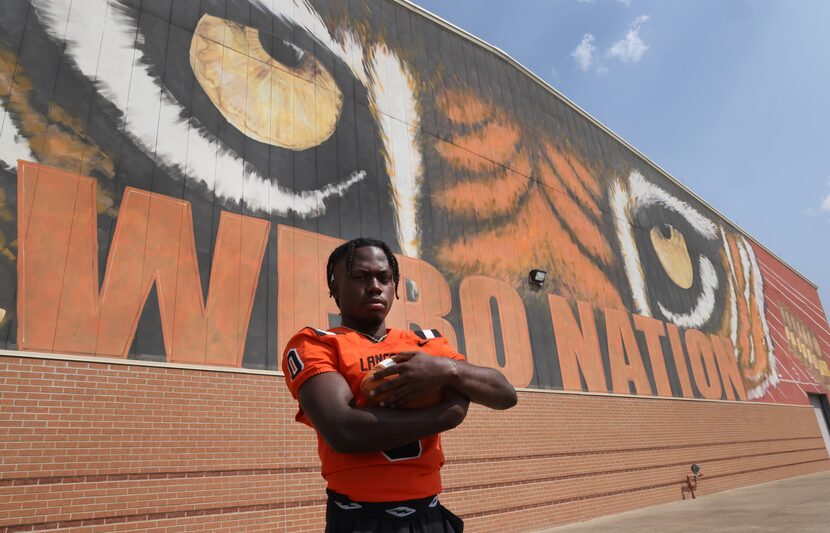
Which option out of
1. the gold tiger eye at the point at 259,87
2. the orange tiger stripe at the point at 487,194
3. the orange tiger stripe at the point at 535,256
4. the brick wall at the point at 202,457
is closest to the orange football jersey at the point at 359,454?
the brick wall at the point at 202,457

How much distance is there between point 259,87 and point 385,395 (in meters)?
7.50

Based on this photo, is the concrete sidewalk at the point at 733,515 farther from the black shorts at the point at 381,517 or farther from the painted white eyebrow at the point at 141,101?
the painted white eyebrow at the point at 141,101

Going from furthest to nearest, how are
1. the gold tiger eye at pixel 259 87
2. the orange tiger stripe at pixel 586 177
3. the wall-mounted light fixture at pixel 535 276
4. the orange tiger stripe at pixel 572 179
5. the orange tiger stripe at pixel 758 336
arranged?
1. the orange tiger stripe at pixel 758 336
2. the orange tiger stripe at pixel 586 177
3. the orange tiger stripe at pixel 572 179
4. the wall-mounted light fixture at pixel 535 276
5. the gold tiger eye at pixel 259 87

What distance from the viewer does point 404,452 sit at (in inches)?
61.3

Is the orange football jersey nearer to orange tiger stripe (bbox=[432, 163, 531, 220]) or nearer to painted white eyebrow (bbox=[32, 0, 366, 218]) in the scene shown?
painted white eyebrow (bbox=[32, 0, 366, 218])

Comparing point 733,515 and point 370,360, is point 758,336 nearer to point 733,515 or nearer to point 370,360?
point 733,515

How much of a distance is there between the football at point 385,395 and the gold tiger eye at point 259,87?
22.4ft

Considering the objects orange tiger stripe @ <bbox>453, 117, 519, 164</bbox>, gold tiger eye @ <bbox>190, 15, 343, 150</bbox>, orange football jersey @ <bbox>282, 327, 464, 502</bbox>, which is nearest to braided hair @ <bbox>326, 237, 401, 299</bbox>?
orange football jersey @ <bbox>282, 327, 464, 502</bbox>

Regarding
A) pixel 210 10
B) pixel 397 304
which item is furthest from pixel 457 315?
pixel 210 10

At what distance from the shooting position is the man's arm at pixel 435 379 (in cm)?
145

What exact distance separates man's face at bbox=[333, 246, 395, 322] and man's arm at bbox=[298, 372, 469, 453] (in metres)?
0.36

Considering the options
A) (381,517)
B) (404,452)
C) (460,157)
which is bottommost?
(381,517)

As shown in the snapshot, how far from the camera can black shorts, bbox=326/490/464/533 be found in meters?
1.50

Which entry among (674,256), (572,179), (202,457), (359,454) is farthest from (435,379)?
(674,256)
